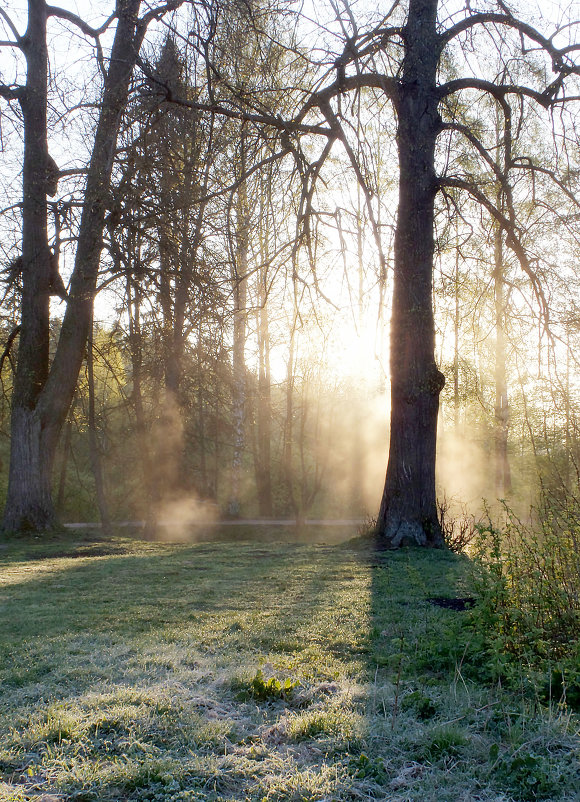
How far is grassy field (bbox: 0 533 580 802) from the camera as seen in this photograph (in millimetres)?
2312

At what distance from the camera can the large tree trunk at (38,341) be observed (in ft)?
39.3

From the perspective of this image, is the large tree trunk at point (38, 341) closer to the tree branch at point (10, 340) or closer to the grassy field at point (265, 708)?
Answer: the tree branch at point (10, 340)

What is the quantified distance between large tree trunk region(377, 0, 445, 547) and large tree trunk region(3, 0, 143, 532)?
5.47 metres

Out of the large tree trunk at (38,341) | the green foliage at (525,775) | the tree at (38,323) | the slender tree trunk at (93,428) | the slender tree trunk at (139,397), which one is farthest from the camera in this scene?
the slender tree trunk at (93,428)

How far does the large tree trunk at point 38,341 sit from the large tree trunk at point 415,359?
5474 mm

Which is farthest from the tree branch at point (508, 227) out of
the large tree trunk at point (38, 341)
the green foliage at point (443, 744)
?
the green foliage at point (443, 744)

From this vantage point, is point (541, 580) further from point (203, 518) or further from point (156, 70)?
point (203, 518)

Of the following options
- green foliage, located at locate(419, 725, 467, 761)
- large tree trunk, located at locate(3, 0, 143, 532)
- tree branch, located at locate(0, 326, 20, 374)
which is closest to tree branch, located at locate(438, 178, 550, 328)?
large tree trunk, located at locate(3, 0, 143, 532)

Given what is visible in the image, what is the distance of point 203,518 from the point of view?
75.3ft

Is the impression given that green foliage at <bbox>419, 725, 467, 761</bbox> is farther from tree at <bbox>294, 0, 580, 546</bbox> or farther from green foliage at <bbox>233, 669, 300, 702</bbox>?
tree at <bbox>294, 0, 580, 546</bbox>

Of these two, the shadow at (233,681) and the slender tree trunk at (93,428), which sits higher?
the slender tree trunk at (93,428)

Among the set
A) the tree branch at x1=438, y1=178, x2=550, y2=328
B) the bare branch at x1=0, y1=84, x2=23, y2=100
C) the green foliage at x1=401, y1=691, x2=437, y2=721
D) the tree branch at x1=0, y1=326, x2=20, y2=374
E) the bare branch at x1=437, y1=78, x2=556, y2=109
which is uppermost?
the bare branch at x1=0, y1=84, x2=23, y2=100

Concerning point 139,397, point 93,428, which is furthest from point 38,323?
point 139,397

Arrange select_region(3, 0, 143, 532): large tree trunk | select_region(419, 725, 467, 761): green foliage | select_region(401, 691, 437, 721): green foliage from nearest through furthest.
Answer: select_region(419, 725, 467, 761): green foliage → select_region(401, 691, 437, 721): green foliage → select_region(3, 0, 143, 532): large tree trunk
